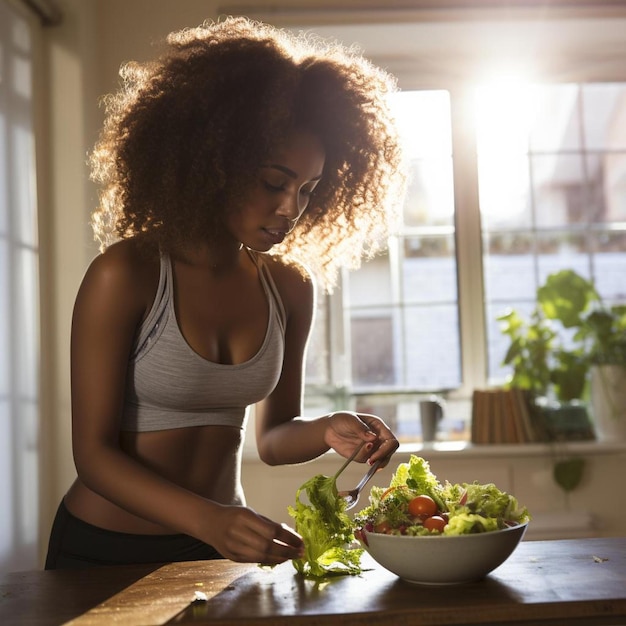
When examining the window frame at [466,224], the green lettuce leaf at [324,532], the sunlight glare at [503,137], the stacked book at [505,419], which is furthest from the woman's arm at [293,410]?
the sunlight glare at [503,137]

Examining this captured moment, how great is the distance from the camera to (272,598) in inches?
48.9

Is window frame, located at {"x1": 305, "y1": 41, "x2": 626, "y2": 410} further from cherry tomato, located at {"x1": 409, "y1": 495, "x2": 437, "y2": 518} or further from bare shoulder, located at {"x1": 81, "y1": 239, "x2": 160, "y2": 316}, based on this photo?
cherry tomato, located at {"x1": 409, "y1": 495, "x2": 437, "y2": 518}

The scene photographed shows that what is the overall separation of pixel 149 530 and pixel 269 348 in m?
0.40

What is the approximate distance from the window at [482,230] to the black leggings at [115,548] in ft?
6.67

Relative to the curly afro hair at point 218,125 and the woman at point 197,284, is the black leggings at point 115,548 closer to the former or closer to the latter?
the woman at point 197,284

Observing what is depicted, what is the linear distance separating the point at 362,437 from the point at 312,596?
1.18 feet

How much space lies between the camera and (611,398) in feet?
10.8

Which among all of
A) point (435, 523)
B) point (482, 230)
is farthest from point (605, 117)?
point (435, 523)

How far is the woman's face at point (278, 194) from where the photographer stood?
1580mm

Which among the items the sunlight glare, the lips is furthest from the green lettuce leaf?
the sunlight glare

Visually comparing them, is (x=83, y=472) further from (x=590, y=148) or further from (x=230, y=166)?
(x=590, y=148)

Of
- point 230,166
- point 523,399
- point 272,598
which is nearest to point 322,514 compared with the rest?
point 272,598

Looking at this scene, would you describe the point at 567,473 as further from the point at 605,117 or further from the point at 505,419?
the point at 605,117

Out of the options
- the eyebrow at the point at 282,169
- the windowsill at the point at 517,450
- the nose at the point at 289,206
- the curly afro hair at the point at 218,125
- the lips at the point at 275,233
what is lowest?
the windowsill at the point at 517,450
